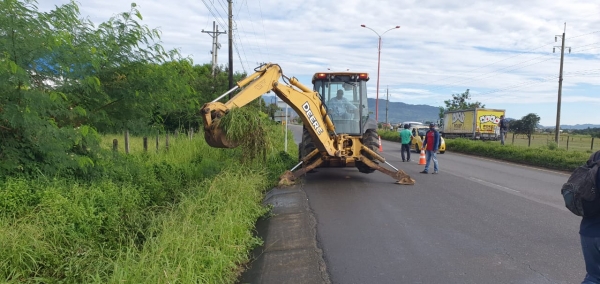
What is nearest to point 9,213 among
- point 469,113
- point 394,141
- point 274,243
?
point 274,243

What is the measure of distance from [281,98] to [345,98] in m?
3.30

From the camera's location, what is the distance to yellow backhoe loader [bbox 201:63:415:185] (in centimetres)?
1034

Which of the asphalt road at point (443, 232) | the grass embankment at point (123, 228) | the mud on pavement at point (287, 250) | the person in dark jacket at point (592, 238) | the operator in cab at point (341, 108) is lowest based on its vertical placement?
the mud on pavement at point (287, 250)

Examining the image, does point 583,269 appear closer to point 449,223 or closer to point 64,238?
point 449,223

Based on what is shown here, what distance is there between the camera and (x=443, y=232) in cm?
748

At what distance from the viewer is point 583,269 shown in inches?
227

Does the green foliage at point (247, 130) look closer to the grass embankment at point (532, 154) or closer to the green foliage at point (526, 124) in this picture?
the grass embankment at point (532, 154)

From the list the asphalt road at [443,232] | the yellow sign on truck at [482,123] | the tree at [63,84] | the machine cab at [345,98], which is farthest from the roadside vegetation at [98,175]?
the yellow sign on truck at [482,123]

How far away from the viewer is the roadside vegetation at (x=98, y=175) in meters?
5.00

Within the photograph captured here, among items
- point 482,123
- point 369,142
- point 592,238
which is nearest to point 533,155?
point 369,142

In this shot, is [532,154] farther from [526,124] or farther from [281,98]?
[526,124]

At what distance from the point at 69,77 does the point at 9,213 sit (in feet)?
7.25

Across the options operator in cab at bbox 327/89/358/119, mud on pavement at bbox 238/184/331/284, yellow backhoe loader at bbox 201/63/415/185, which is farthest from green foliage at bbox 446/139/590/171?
mud on pavement at bbox 238/184/331/284

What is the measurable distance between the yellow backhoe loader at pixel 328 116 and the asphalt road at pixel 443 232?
0.64 m
